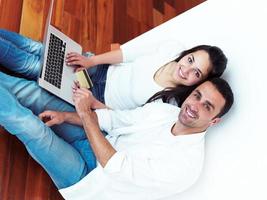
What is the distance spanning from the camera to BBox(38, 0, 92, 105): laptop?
1.42 m

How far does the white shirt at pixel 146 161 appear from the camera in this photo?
1.21 meters

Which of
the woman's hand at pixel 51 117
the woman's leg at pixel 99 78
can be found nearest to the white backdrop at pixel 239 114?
the woman's leg at pixel 99 78

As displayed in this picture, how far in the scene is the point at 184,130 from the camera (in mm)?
1274

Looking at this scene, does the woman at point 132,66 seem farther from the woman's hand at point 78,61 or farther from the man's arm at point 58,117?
the man's arm at point 58,117

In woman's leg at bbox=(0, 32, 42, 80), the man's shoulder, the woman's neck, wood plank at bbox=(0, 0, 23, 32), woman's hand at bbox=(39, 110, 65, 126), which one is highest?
wood plank at bbox=(0, 0, 23, 32)

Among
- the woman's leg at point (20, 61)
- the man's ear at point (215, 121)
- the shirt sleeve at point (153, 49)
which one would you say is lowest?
the man's ear at point (215, 121)

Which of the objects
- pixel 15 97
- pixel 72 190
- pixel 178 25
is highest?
pixel 178 25

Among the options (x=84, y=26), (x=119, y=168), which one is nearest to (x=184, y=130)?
→ (x=119, y=168)

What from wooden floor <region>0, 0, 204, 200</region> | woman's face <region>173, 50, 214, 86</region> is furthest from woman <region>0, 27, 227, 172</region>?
wooden floor <region>0, 0, 204, 200</region>

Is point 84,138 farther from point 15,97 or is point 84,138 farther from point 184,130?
point 184,130

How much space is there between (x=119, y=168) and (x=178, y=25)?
735 millimetres

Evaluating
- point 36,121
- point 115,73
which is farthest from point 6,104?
point 115,73

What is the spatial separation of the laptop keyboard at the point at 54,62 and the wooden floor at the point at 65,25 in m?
0.29

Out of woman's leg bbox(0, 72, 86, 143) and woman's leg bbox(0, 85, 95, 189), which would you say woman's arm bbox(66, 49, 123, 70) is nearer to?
woman's leg bbox(0, 72, 86, 143)
